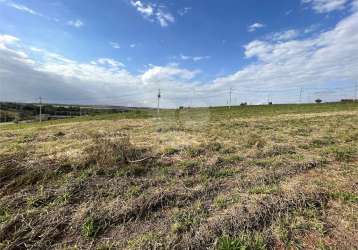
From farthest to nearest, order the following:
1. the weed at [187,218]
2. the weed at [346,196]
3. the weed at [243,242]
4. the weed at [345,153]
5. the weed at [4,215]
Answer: the weed at [345,153] < the weed at [346,196] < the weed at [4,215] < the weed at [187,218] < the weed at [243,242]

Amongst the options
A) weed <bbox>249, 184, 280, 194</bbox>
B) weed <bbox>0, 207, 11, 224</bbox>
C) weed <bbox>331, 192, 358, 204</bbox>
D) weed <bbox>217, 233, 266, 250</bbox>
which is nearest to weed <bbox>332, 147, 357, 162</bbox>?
weed <bbox>331, 192, 358, 204</bbox>

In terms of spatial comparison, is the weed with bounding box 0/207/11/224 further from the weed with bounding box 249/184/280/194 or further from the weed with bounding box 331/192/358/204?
the weed with bounding box 331/192/358/204

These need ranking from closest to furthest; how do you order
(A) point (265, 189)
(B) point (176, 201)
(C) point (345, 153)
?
(B) point (176, 201), (A) point (265, 189), (C) point (345, 153)

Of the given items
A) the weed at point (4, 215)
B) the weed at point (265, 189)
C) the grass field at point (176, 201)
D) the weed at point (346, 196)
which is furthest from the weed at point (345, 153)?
the weed at point (4, 215)

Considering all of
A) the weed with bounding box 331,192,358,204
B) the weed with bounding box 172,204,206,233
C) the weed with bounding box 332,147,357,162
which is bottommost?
the weed with bounding box 172,204,206,233

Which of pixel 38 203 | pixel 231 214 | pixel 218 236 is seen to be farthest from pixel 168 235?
pixel 38 203

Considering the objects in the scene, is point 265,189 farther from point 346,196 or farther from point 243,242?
point 243,242

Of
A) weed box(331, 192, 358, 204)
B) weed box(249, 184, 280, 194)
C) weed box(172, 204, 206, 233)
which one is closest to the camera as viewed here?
weed box(172, 204, 206, 233)

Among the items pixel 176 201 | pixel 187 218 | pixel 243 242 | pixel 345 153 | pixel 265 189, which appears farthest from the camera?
pixel 345 153

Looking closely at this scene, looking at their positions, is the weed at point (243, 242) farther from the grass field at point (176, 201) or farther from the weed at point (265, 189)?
the weed at point (265, 189)

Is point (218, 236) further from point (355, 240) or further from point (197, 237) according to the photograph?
point (355, 240)

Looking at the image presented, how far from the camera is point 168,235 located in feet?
9.13

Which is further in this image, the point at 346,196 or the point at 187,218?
the point at 346,196

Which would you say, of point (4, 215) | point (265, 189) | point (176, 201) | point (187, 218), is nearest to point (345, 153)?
point (265, 189)
